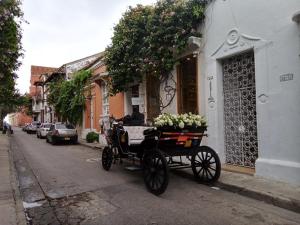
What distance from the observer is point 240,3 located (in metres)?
8.57

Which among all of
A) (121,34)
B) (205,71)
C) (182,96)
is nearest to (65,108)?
(121,34)

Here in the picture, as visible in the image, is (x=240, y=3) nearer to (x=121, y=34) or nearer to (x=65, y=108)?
(x=121, y=34)

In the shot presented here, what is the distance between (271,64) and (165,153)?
3.21 m

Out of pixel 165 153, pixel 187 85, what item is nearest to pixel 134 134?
pixel 165 153

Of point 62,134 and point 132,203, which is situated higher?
point 62,134

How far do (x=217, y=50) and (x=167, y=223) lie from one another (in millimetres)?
5734

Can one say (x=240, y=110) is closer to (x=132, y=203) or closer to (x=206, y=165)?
(x=206, y=165)

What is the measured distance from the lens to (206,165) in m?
7.80

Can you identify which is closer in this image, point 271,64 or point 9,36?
point 271,64

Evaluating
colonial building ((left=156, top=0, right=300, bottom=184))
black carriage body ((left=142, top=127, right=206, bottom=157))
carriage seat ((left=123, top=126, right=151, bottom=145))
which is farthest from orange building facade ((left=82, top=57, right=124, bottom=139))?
black carriage body ((left=142, top=127, right=206, bottom=157))

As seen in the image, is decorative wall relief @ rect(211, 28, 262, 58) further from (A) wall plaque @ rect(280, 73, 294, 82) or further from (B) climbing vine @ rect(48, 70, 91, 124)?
(B) climbing vine @ rect(48, 70, 91, 124)

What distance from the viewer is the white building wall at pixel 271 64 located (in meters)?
7.12

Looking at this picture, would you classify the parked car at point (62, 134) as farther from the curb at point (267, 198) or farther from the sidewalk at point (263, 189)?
the curb at point (267, 198)

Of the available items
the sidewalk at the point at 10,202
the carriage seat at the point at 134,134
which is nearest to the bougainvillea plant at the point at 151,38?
the carriage seat at the point at 134,134
